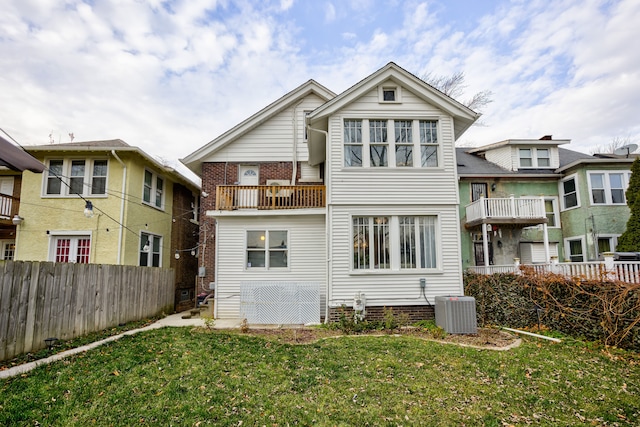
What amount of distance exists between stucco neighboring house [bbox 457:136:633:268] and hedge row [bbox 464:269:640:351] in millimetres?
4780

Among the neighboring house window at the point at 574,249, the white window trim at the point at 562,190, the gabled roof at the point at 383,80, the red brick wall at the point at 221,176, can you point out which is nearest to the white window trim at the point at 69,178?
the red brick wall at the point at 221,176

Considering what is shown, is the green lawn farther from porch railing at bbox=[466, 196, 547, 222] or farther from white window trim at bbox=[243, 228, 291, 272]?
porch railing at bbox=[466, 196, 547, 222]

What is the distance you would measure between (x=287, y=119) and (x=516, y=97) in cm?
1493

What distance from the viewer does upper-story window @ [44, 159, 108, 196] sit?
12.6 m

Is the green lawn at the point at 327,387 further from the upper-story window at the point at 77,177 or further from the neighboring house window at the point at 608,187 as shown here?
the neighboring house window at the point at 608,187

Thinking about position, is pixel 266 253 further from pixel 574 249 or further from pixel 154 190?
pixel 574 249

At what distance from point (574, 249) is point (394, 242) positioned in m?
11.4

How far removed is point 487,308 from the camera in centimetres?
959

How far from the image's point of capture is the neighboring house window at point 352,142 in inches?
399

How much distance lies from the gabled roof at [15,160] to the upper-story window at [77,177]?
32.9 ft

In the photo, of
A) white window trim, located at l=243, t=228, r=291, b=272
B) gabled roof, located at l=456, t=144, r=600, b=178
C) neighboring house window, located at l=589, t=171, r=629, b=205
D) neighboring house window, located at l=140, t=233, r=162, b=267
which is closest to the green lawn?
white window trim, located at l=243, t=228, r=291, b=272

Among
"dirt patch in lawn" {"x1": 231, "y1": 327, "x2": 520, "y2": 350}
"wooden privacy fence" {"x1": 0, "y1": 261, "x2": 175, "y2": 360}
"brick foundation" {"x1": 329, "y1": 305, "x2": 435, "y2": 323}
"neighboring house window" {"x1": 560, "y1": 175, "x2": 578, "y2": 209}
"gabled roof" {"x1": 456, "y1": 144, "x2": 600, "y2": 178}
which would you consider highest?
"gabled roof" {"x1": 456, "y1": 144, "x2": 600, "y2": 178}

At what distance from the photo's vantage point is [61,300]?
7199mm

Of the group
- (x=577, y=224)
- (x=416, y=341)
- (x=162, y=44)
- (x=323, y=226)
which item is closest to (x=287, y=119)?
(x=323, y=226)
